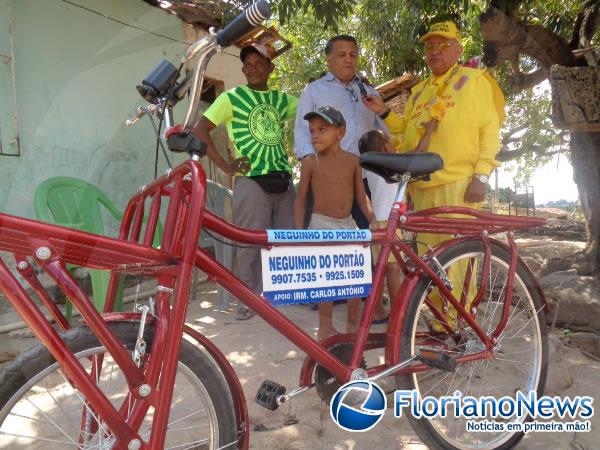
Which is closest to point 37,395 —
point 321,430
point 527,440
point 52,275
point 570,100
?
point 52,275

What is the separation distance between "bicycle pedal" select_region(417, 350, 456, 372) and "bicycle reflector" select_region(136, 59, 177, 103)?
133 cm

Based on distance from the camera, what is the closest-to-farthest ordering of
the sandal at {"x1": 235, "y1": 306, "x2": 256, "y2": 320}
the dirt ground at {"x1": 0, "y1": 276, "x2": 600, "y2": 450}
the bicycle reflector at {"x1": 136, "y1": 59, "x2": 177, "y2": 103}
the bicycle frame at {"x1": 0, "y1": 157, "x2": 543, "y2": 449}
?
the bicycle frame at {"x1": 0, "y1": 157, "x2": 543, "y2": 449} < the bicycle reflector at {"x1": 136, "y1": 59, "x2": 177, "y2": 103} < the dirt ground at {"x1": 0, "y1": 276, "x2": 600, "y2": 450} < the sandal at {"x1": 235, "y1": 306, "x2": 256, "y2": 320}

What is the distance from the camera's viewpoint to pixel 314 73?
8961 mm

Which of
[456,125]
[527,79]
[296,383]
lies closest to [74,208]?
[296,383]

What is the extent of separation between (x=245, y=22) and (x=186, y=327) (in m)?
0.87

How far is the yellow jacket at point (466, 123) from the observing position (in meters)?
2.60

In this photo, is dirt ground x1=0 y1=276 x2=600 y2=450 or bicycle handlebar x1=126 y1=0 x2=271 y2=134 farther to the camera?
dirt ground x1=0 y1=276 x2=600 y2=450

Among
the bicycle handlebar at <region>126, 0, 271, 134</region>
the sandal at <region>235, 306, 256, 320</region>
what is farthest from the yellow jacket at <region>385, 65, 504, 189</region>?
the sandal at <region>235, 306, 256, 320</region>

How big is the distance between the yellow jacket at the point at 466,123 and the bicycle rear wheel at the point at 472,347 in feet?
1.93

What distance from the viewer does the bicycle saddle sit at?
189cm

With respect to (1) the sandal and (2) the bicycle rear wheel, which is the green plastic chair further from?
(2) the bicycle rear wheel

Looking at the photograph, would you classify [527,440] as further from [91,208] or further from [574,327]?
[91,208]

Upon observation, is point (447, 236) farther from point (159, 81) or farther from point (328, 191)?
point (159, 81)

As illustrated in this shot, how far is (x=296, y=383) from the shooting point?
2580 mm
